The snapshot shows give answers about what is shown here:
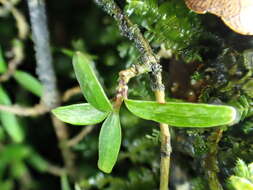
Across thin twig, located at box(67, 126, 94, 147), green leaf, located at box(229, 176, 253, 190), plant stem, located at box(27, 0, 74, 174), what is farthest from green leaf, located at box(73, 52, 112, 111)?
thin twig, located at box(67, 126, 94, 147)

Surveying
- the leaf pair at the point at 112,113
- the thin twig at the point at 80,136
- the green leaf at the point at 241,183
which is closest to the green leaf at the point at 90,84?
the leaf pair at the point at 112,113

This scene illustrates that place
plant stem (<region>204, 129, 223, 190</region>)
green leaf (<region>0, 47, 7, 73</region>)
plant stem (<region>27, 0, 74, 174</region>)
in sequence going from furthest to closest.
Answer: green leaf (<region>0, 47, 7, 73</region>)
plant stem (<region>27, 0, 74, 174</region>)
plant stem (<region>204, 129, 223, 190</region>)

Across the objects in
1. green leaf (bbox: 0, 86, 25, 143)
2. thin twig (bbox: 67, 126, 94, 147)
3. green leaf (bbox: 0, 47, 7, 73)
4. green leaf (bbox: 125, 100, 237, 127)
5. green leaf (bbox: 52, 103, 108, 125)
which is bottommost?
thin twig (bbox: 67, 126, 94, 147)

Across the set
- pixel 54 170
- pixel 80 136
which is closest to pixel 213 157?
pixel 80 136

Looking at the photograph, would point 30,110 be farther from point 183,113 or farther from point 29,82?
point 183,113

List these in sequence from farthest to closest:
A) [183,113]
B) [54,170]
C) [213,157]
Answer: [54,170], [213,157], [183,113]

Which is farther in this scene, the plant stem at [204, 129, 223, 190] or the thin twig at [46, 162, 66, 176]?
the thin twig at [46, 162, 66, 176]

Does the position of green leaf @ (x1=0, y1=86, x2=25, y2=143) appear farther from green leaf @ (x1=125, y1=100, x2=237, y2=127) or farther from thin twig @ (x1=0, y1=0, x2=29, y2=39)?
green leaf @ (x1=125, y1=100, x2=237, y2=127)
